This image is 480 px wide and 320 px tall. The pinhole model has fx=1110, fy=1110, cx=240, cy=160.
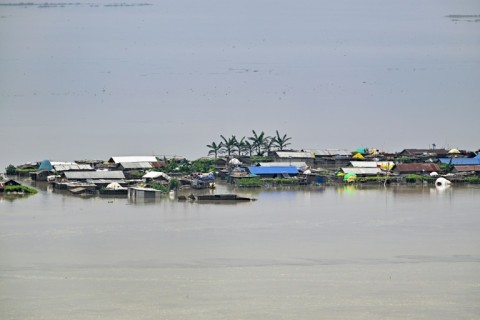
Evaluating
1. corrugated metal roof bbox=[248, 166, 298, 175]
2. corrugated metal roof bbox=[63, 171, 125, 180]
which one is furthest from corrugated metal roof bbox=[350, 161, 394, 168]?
corrugated metal roof bbox=[63, 171, 125, 180]

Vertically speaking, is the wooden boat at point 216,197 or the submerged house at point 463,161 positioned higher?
the submerged house at point 463,161

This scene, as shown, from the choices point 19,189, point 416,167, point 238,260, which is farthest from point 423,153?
point 238,260

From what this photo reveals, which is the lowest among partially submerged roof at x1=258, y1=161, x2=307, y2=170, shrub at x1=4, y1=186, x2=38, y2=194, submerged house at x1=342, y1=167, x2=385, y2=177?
shrub at x1=4, y1=186, x2=38, y2=194

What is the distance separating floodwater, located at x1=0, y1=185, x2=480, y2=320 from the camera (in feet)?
22.0

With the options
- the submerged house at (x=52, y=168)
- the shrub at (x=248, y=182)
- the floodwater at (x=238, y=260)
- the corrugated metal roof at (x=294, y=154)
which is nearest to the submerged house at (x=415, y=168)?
the corrugated metal roof at (x=294, y=154)

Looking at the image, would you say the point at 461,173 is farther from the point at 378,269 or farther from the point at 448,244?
A: the point at 378,269

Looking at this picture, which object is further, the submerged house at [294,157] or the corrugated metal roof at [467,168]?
the submerged house at [294,157]

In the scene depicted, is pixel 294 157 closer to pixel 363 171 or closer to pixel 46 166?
pixel 363 171

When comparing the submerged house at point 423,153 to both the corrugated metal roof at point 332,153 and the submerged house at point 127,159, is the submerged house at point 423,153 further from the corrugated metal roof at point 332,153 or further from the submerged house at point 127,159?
the submerged house at point 127,159

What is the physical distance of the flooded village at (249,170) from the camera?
12773mm

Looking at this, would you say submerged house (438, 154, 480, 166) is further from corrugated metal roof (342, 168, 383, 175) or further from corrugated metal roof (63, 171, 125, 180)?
corrugated metal roof (63, 171, 125, 180)

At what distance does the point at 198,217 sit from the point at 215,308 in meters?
3.70

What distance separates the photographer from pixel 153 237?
355 inches

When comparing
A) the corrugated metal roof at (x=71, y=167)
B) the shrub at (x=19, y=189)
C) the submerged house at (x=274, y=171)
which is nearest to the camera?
the shrub at (x=19, y=189)
